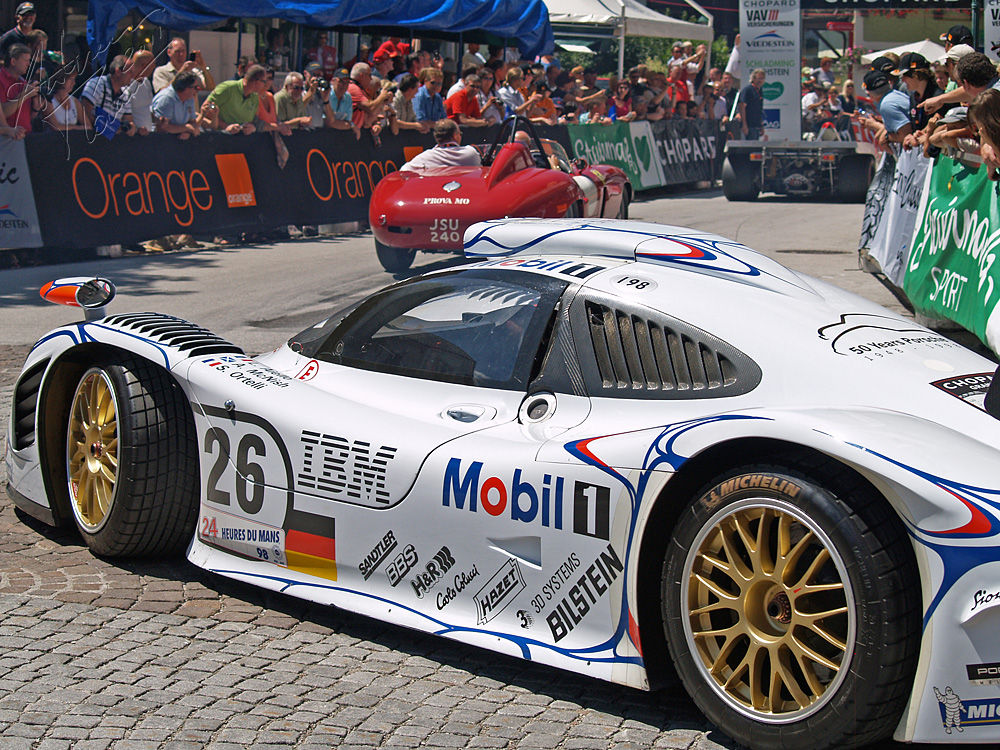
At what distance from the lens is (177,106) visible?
14711mm

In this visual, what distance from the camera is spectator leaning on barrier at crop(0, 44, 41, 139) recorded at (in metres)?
12.7

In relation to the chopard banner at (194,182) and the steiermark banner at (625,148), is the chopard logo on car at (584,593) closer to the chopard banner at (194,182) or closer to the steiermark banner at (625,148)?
the chopard banner at (194,182)

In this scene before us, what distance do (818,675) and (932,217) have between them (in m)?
7.29

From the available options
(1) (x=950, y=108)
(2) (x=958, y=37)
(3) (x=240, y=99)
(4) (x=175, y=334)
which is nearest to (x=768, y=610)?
(4) (x=175, y=334)

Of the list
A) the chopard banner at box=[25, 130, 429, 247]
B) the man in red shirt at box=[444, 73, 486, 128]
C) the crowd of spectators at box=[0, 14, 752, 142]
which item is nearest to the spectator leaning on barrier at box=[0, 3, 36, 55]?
the crowd of spectators at box=[0, 14, 752, 142]

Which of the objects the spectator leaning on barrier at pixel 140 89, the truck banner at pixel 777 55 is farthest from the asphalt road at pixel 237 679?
the truck banner at pixel 777 55

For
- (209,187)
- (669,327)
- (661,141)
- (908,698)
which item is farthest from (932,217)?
(661,141)

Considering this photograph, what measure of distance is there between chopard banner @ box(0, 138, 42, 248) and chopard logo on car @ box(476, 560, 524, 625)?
10.5 meters

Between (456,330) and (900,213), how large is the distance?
8.11 meters

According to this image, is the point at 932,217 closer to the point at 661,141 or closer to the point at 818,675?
the point at 818,675

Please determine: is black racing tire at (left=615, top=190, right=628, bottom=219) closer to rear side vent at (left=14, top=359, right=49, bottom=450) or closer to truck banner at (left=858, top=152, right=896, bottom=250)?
truck banner at (left=858, top=152, right=896, bottom=250)

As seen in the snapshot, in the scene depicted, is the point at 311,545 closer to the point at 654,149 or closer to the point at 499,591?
the point at 499,591

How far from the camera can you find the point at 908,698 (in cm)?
294

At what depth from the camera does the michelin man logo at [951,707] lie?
2.85 meters
